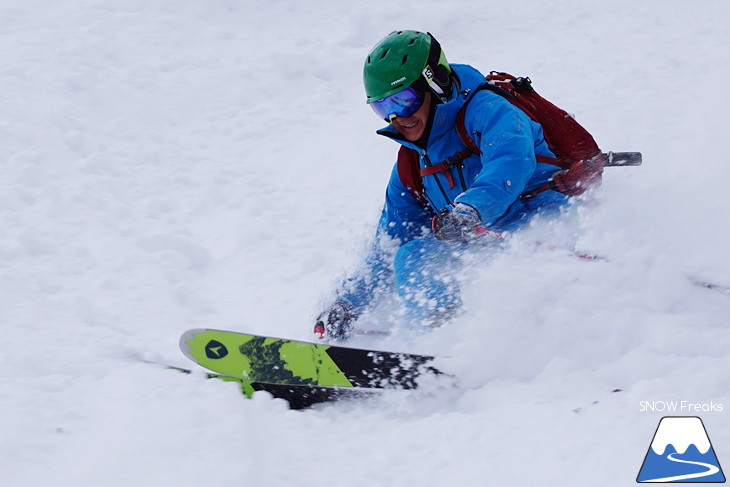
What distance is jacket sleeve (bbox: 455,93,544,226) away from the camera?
372 centimetres

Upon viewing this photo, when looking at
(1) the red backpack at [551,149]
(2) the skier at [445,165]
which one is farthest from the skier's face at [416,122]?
(1) the red backpack at [551,149]

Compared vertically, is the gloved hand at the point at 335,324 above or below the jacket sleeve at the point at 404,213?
below

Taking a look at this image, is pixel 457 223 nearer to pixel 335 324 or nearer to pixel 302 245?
pixel 335 324

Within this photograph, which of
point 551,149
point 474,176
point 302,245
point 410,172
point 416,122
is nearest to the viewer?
point 416,122

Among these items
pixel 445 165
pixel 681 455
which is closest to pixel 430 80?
pixel 445 165

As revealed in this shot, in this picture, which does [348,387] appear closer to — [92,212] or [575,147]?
[575,147]

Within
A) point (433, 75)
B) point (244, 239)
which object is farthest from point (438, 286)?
point (244, 239)

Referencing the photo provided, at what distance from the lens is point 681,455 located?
92.9 inches

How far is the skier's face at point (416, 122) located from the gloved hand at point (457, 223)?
63 cm

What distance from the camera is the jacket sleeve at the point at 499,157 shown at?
3719 millimetres

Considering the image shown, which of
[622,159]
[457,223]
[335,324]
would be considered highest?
[622,159]

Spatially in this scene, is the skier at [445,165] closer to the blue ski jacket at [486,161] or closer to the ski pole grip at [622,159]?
the blue ski jacket at [486,161]

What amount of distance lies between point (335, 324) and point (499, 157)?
1.37 m

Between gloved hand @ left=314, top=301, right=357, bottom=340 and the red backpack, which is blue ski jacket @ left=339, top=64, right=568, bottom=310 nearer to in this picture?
the red backpack
